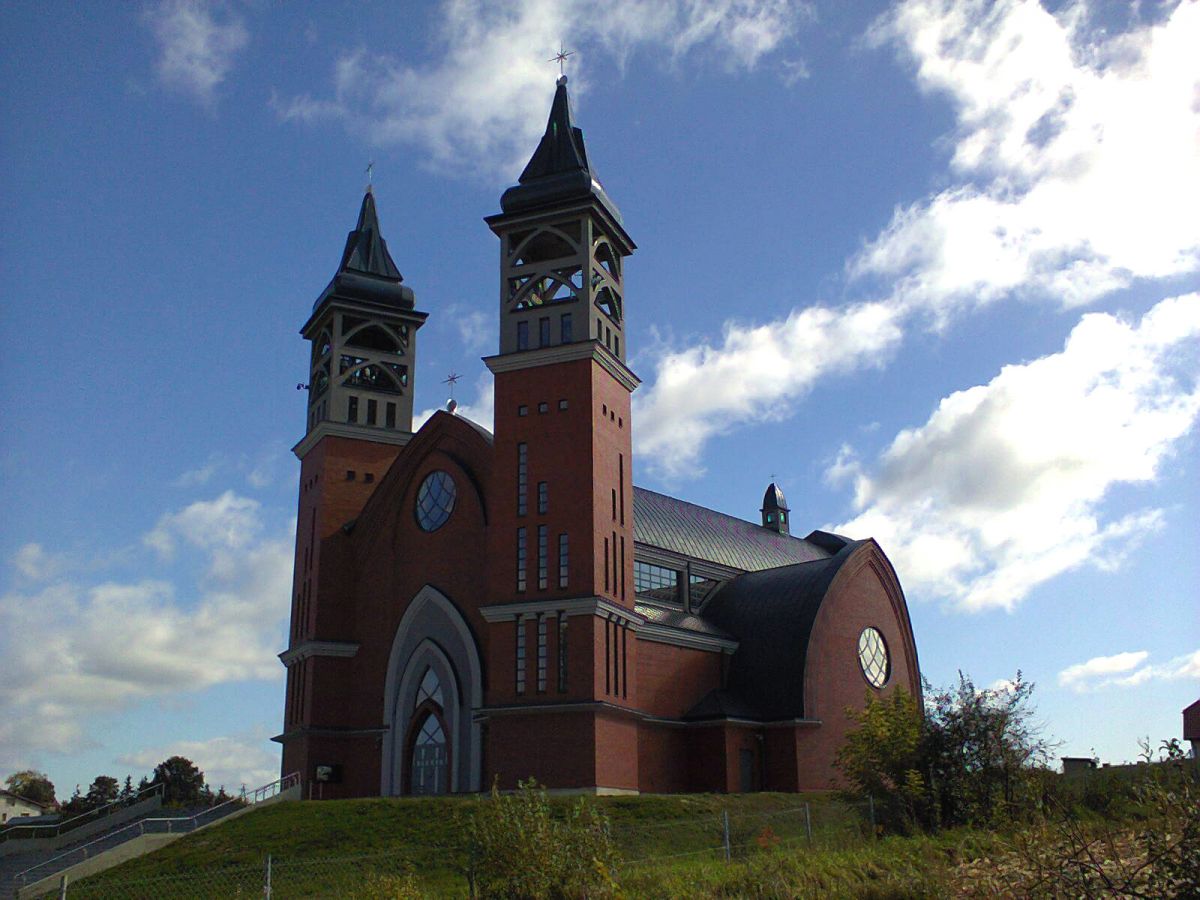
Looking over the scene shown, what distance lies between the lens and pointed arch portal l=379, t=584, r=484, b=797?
3772cm

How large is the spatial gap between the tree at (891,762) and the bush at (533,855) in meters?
10.1

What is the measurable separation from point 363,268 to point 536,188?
9.89 m

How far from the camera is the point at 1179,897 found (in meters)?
9.91

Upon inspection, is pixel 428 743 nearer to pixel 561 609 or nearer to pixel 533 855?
pixel 561 609

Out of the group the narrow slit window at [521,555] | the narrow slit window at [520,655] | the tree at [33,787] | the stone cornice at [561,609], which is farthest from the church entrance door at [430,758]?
the tree at [33,787]

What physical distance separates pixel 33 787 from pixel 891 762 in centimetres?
8138

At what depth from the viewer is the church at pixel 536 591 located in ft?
116

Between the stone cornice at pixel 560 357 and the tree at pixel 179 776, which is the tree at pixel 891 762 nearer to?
the stone cornice at pixel 560 357

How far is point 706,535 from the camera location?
50.7 meters

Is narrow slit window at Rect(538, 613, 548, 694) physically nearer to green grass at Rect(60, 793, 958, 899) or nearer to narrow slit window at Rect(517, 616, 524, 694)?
narrow slit window at Rect(517, 616, 524, 694)

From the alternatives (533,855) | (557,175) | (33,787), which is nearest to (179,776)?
(33,787)

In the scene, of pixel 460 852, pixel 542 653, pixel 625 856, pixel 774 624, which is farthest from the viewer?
pixel 774 624

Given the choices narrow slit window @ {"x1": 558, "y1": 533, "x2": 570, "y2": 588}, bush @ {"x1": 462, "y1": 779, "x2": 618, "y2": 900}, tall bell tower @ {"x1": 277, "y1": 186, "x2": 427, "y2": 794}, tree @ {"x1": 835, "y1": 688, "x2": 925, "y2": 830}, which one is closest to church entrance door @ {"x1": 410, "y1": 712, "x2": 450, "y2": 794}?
tall bell tower @ {"x1": 277, "y1": 186, "x2": 427, "y2": 794}

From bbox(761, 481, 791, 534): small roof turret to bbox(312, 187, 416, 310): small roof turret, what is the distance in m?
31.1
